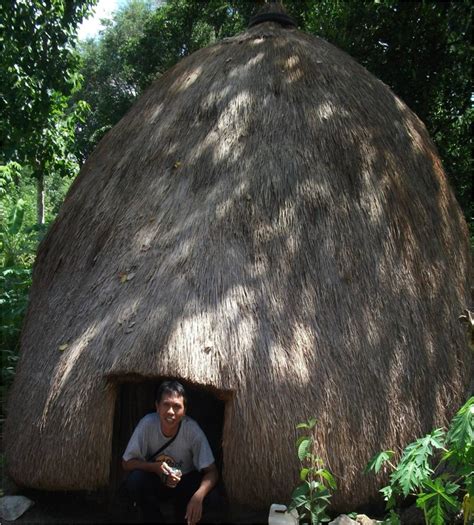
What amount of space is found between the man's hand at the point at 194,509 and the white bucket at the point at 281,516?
423 millimetres

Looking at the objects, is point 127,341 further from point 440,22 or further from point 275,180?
point 440,22

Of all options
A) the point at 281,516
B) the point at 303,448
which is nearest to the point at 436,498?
the point at 303,448

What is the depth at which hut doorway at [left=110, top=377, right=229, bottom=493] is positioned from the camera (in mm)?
4918

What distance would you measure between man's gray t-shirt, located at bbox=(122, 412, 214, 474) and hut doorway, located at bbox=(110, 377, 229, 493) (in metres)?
0.36

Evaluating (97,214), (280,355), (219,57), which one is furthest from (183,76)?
(280,355)

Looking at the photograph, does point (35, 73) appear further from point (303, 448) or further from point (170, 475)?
point (303, 448)

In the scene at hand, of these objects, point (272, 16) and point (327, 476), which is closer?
point (327, 476)

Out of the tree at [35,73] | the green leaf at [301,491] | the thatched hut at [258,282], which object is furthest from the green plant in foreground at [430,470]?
the tree at [35,73]

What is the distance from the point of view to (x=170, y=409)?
13.3 ft

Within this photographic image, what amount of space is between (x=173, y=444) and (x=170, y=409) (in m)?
0.31

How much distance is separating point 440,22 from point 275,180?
5464 millimetres

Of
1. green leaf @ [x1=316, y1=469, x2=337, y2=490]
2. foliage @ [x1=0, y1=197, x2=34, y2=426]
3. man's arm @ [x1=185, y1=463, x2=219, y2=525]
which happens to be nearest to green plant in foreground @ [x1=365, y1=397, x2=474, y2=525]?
green leaf @ [x1=316, y1=469, x2=337, y2=490]

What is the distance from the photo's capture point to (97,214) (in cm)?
535

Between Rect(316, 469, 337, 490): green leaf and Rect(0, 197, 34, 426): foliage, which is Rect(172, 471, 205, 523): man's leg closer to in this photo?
Rect(316, 469, 337, 490): green leaf
